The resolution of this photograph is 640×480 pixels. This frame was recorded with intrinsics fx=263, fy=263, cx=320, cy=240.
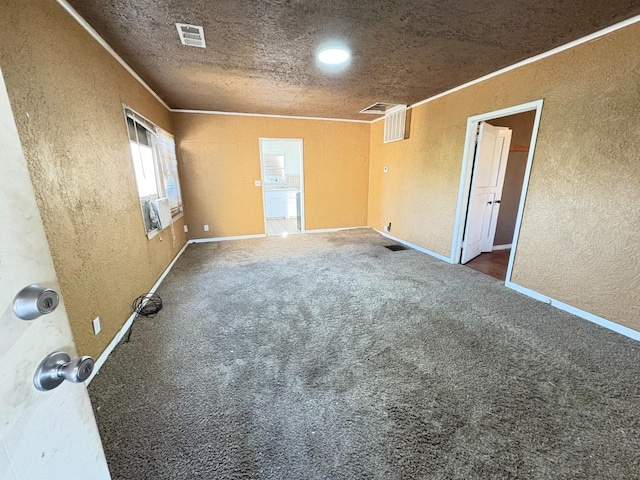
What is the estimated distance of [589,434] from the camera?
132 centimetres

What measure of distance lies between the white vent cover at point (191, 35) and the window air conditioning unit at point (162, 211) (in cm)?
169

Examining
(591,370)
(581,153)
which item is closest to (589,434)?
(591,370)

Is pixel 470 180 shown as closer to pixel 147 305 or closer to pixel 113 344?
pixel 147 305

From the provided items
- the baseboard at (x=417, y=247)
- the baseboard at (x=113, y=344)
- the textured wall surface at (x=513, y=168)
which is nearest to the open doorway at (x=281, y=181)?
the baseboard at (x=417, y=247)

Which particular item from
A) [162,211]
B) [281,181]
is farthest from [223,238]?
[281,181]

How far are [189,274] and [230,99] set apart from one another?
2539mm

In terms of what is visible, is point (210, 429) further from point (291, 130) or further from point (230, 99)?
point (291, 130)

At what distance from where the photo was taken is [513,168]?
410 cm

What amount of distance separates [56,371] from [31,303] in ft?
0.50

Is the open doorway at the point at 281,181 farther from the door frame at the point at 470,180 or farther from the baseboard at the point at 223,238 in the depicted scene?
the door frame at the point at 470,180

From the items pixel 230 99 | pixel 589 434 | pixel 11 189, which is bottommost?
pixel 589 434

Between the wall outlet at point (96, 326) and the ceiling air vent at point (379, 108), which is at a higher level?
the ceiling air vent at point (379, 108)

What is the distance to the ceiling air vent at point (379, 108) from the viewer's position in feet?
13.9

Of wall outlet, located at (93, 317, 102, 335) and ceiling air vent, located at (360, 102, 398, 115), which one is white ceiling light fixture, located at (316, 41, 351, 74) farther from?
wall outlet, located at (93, 317, 102, 335)
